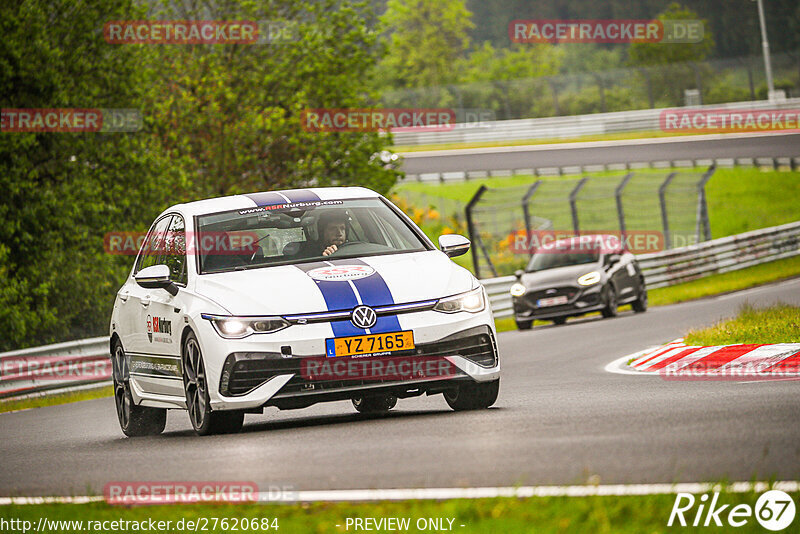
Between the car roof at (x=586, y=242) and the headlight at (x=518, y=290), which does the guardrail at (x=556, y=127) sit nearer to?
the car roof at (x=586, y=242)

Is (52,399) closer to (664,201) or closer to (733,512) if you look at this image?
(733,512)

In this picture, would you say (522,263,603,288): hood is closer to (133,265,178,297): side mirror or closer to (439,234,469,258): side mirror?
(439,234,469,258): side mirror

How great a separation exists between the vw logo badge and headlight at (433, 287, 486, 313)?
18.6 inches

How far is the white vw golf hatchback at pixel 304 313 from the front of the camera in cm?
866

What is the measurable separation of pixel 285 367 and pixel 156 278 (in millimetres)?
1461

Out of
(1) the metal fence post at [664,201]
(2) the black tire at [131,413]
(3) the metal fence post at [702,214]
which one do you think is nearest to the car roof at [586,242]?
(1) the metal fence post at [664,201]

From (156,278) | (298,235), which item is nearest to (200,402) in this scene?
(156,278)

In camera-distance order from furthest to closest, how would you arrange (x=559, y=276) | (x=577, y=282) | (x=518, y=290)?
(x=518, y=290) < (x=559, y=276) < (x=577, y=282)

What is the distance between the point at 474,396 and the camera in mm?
9516

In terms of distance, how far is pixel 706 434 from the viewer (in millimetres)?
7062

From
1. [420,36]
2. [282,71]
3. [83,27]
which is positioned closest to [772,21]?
[420,36]

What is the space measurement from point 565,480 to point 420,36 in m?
116

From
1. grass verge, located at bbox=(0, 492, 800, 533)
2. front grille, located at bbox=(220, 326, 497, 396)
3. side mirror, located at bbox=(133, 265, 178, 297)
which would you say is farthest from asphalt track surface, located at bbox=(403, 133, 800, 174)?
grass verge, located at bbox=(0, 492, 800, 533)

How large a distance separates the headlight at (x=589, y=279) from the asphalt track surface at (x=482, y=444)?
1025cm
